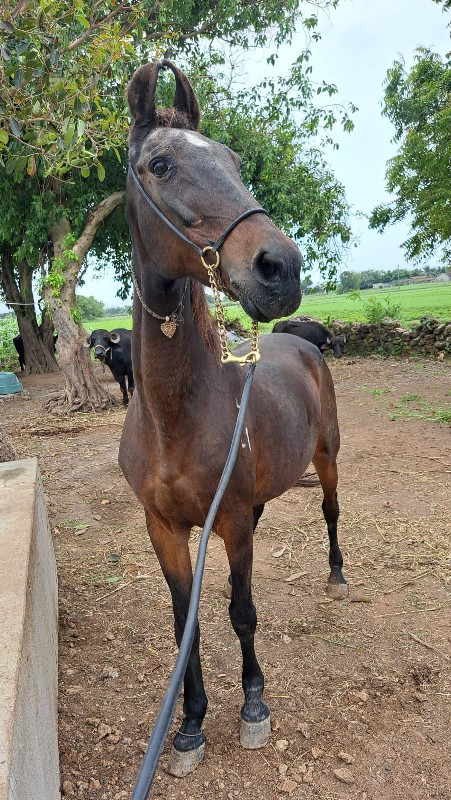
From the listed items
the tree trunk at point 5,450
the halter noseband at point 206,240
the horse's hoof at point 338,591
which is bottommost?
the horse's hoof at point 338,591

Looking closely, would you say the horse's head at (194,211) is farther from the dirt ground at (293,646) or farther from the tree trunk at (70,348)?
the tree trunk at (70,348)

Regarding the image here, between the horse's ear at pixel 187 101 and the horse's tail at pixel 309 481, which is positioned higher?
the horse's ear at pixel 187 101

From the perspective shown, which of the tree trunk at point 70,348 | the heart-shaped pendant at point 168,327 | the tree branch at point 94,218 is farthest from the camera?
the tree trunk at point 70,348

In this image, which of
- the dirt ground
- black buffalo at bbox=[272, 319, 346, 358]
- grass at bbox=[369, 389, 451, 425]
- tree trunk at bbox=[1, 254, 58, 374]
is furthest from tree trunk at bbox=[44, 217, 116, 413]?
tree trunk at bbox=[1, 254, 58, 374]

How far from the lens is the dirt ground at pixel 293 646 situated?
7.67 ft

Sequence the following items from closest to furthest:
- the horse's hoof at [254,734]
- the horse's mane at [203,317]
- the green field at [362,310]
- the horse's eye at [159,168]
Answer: the horse's eye at [159,168], the horse's mane at [203,317], the horse's hoof at [254,734], the green field at [362,310]

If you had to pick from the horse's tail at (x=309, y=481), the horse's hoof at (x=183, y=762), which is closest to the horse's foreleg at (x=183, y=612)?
the horse's hoof at (x=183, y=762)

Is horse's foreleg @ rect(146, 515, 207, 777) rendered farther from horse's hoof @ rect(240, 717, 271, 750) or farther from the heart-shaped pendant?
the heart-shaped pendant

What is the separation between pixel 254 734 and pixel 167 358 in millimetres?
1710

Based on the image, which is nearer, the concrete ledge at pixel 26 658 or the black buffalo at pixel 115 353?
the concrete ledge at pixel 26 658

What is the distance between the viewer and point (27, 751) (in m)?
1.56

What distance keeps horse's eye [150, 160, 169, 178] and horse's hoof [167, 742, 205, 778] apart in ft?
7.62

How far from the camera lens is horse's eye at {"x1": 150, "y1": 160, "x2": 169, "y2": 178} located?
184 centimetres

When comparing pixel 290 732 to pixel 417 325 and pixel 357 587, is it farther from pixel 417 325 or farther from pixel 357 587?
pixel 417 325
